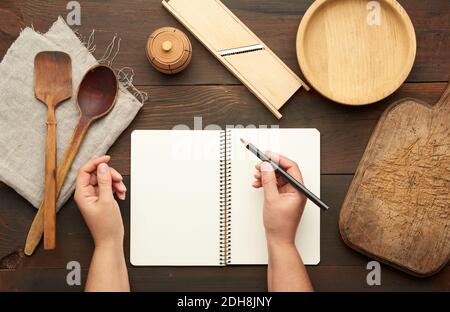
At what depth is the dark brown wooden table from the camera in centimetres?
88

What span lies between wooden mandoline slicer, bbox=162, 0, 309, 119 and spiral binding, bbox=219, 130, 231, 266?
0.33ft

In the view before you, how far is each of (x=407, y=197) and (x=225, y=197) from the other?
12.3 inches

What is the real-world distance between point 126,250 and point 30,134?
0.86 feet

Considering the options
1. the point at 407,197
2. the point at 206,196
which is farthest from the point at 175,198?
the point at 407,197

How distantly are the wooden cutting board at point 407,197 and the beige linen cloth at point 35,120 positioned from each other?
1.39 ft

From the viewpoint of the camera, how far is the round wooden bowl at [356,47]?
86 centimetres

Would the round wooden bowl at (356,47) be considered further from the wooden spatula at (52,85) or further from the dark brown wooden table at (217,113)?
the wooden spatula at (52,85)

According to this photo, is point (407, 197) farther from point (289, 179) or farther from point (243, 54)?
point (243, 54)

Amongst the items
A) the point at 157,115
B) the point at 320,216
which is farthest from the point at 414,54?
the point at 157,115

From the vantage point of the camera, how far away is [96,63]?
889 millimetres

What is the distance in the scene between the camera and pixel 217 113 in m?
0.89

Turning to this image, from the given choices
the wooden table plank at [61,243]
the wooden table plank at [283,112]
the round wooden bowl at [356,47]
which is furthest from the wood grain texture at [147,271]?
the round wooden bowl at [356,47]

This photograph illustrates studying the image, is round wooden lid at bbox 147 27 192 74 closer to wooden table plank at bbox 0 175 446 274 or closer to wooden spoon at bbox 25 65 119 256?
wooden spoon at bbox 25 65 119 256
